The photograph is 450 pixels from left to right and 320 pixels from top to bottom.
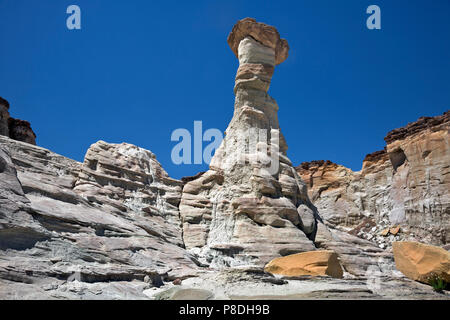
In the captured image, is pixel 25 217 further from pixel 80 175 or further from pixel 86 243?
pixel 80 175

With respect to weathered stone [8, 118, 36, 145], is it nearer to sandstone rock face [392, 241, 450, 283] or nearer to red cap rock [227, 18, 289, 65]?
red cap rock [227, 18, 289, 65]

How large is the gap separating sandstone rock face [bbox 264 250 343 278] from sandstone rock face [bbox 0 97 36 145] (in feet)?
101

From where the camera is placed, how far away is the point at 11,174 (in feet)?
39.0

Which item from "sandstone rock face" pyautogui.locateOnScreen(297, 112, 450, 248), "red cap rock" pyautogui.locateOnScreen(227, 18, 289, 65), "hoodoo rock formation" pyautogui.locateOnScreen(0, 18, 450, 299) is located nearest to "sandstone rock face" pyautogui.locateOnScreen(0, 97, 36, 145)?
"hoodoo rock formation" pyautogui.locateOnScreen(0, 18, 450, 299)

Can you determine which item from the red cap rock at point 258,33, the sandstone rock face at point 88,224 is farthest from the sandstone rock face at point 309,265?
the red cap rock at point 258,33

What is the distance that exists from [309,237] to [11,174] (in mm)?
12752

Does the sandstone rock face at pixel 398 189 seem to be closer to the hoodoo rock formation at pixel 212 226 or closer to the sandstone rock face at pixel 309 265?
the hoodoo rock formation at pixel 212 226

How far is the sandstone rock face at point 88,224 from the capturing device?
29.9ft

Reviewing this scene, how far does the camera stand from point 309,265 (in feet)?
42.1

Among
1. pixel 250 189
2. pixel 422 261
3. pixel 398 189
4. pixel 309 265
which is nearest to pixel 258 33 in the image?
pixel 250 189

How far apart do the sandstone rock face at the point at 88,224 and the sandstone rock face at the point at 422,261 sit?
26.6 ft

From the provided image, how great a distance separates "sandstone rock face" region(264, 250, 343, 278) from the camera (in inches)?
499

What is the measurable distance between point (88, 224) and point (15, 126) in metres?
29.0
